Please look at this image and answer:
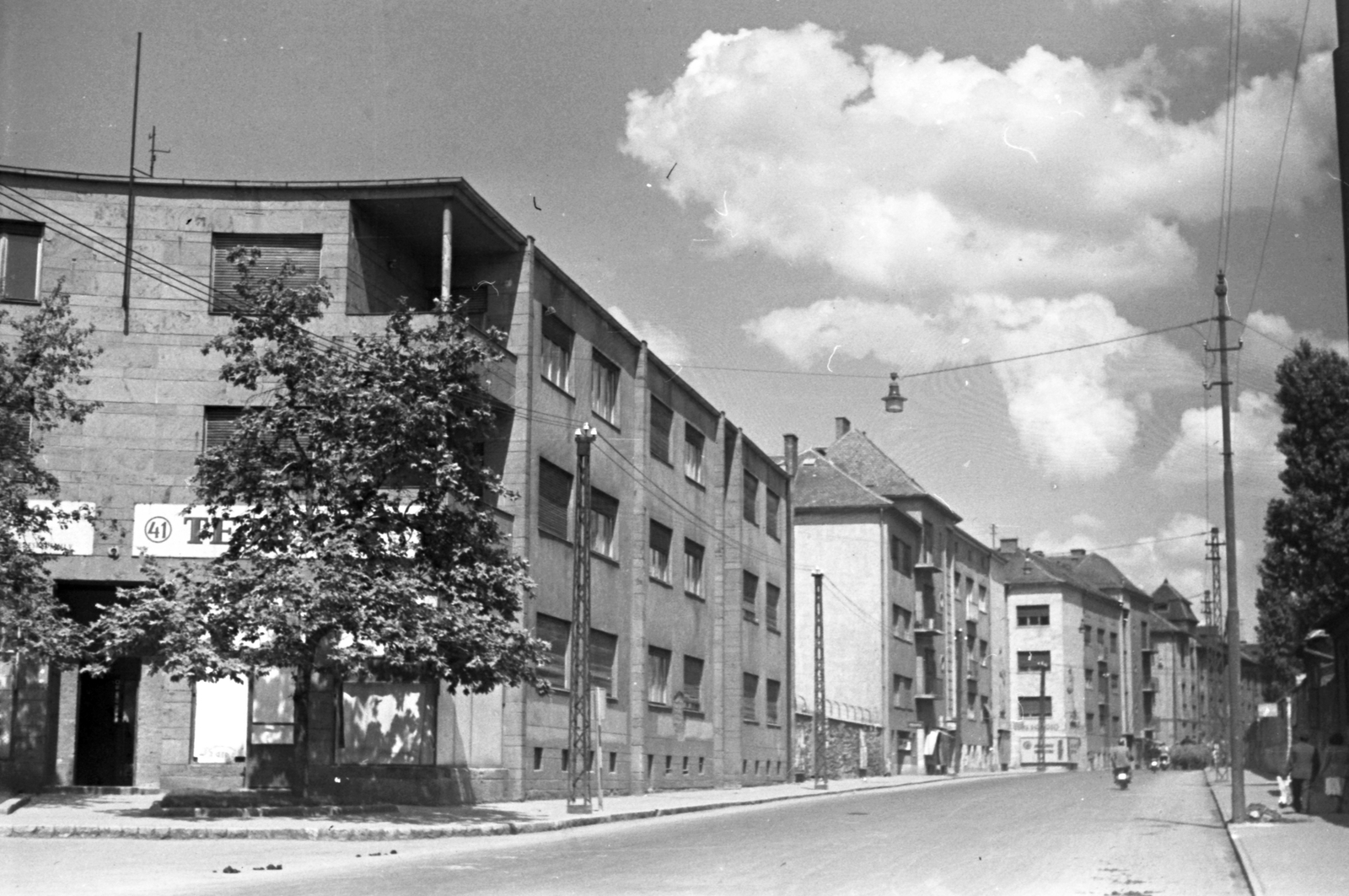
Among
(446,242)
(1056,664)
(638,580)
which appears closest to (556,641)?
(638,580)

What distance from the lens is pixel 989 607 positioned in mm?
92500

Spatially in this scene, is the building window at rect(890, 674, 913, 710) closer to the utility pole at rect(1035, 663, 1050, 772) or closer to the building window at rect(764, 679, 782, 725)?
the utility pole at rect(1035, 663, 1050, 772)

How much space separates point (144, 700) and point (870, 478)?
178 ft

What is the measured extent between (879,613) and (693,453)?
2429 centimetres

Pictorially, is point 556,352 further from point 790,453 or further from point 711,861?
point 790,453

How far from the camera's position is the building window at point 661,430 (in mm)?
42500

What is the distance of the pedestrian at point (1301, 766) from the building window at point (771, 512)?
2724cm

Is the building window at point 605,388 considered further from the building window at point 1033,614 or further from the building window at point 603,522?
the building window at point 1033,614

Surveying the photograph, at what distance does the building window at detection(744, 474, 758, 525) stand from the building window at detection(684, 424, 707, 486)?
→ 13.6 ft

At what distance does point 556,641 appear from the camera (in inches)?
1359

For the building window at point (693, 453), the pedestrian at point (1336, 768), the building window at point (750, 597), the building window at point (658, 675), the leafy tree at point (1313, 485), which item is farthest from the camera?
the building window at point (750, 597)

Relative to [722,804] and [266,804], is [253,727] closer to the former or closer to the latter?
[266,804]

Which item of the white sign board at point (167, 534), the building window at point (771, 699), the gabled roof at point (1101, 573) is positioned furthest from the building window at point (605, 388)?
the gabled roof at point (1101, 573)

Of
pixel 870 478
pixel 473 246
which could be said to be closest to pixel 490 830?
pixel 473 246
